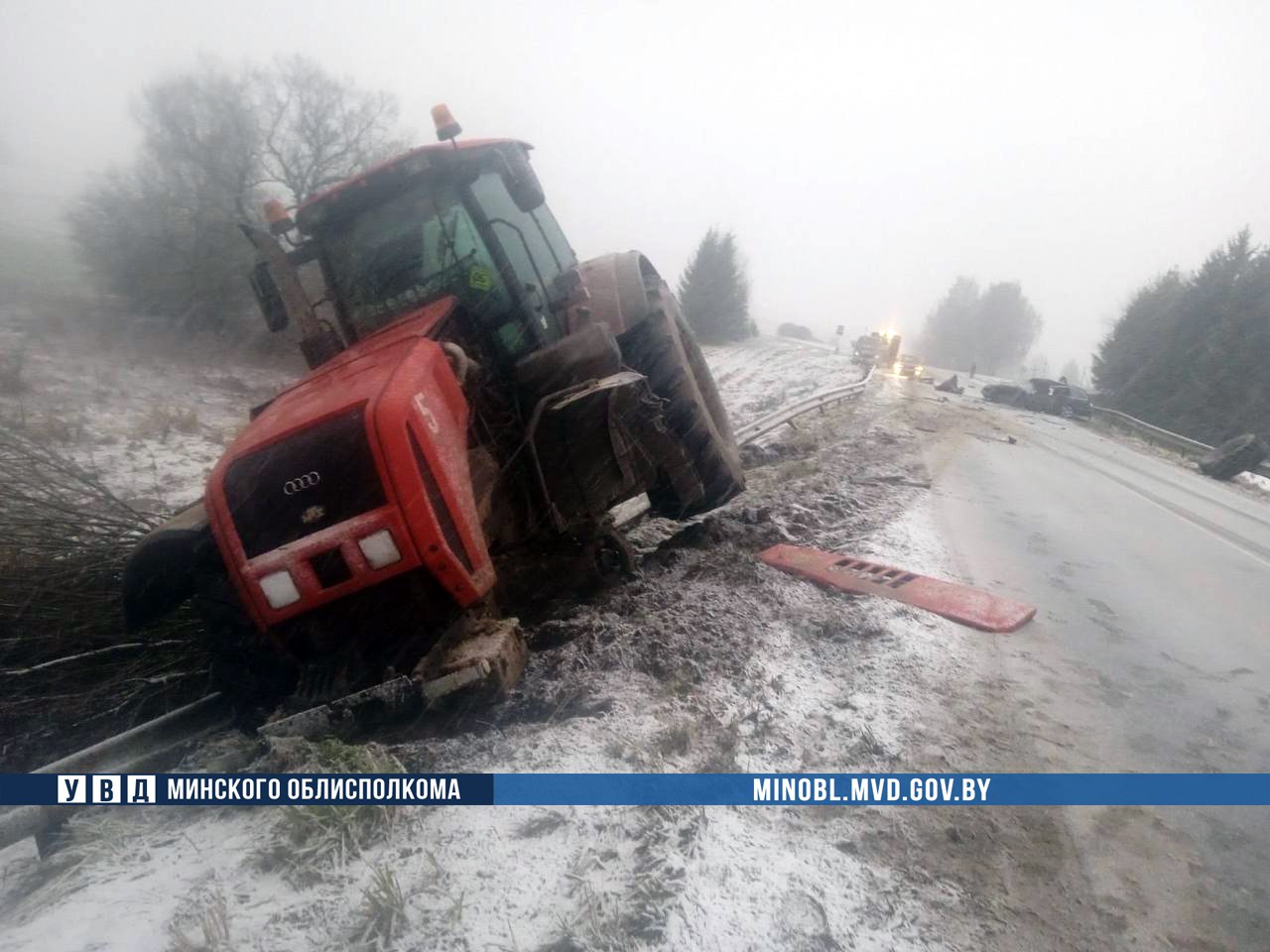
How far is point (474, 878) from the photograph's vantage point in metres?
2.11

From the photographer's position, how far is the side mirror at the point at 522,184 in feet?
14.3

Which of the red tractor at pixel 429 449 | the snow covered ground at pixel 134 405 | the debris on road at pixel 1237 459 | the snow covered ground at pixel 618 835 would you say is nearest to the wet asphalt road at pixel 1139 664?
the snow covered ground at pixel 618 835

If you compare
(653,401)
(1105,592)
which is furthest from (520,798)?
(1105,592)

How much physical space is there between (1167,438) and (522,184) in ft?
61.3

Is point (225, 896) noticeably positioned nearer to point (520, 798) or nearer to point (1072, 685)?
point (520, 798)

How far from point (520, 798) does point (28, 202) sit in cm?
4863

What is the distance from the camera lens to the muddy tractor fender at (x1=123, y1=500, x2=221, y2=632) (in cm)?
307

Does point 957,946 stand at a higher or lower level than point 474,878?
higher

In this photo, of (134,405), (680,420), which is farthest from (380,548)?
(134,405)

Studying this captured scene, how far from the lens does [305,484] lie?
9.37 ft

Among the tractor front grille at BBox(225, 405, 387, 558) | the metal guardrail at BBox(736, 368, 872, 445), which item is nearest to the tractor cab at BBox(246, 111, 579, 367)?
Answer: the tractor front grille at BBox(225, 405, 387, 558)

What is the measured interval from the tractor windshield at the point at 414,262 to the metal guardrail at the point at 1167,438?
14.4 metres

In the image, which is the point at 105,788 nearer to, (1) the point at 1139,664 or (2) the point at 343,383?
(2) the point at 343,383

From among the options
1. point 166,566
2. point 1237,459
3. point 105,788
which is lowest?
point 105,788
